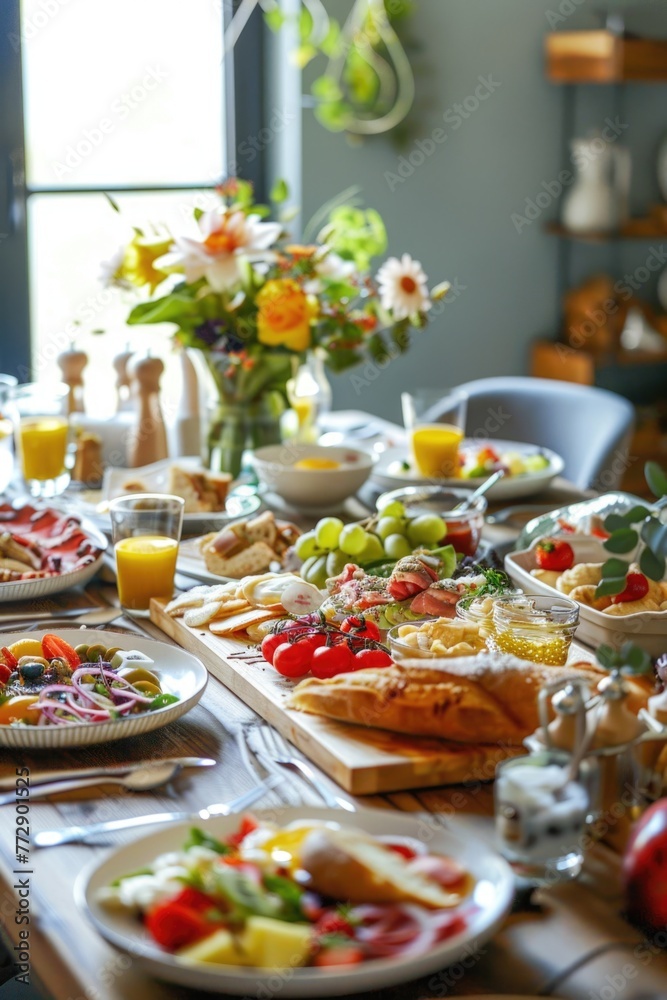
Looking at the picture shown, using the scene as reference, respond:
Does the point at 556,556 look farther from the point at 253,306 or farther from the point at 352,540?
the point at 253,306

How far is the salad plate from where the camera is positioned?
5.85 feet

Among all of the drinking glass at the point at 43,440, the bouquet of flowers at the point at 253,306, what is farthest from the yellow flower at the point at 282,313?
the drinking glass at the point at 43,440

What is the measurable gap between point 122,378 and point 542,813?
72.3 inches

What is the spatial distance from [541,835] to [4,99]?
318cm

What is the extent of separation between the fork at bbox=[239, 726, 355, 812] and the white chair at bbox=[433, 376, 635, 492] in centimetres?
156

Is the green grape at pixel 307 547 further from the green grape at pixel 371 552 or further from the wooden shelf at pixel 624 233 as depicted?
the wooden shelf at pixel 624 233

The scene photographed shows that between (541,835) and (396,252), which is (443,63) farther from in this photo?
(541,835)

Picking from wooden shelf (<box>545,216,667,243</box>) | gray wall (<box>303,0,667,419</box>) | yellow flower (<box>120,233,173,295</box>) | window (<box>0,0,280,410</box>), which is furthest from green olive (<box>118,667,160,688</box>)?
wooden shelf (<box>545,216,667,243</box>)

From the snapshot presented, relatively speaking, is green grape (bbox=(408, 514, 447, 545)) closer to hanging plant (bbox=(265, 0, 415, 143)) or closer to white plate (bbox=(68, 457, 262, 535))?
white plate (bbox=(68, 457, 262, 535))

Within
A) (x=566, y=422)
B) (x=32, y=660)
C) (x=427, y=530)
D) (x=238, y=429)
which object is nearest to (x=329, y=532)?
(x=427, y=530)

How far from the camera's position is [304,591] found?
5.19ft

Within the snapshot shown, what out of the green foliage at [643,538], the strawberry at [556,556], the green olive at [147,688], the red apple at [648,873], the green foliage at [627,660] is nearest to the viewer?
the red apple at [648,873]

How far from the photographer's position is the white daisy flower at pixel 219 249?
86.4 inches

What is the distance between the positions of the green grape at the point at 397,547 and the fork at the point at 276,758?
0.50 meters
